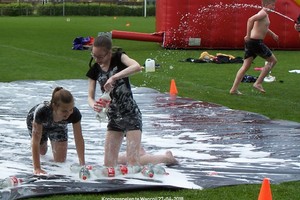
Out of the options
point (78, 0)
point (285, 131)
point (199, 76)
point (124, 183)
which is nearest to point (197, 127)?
point (285, 131)

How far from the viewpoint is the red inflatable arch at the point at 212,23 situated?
817 inches

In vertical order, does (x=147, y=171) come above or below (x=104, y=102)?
below

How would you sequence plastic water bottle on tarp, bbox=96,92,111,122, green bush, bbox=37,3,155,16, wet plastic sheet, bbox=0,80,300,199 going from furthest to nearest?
green bush, bbox=37,3,155,16 < plastic water bottle on tarp, bbox=96,92,111,122 < wet plastic sheet, bbox=0,80,300,199

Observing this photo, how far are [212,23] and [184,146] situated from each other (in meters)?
14.0

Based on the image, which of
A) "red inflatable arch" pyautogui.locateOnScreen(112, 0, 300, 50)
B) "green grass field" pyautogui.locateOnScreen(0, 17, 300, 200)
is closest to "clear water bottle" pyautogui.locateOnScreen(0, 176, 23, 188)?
"green grass field" pyautogui.locateOnScreen(0, 17, 300, 200)

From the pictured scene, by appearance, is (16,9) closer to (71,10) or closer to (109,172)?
(71,10)

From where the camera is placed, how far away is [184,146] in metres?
7.52

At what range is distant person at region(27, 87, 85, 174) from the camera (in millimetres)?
5980

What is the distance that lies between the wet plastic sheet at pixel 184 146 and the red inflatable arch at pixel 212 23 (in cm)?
1010

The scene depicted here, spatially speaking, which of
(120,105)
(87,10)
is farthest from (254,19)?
(87,10)

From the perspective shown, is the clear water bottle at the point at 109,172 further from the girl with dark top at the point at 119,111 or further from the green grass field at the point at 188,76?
the green grass field at the point at 188,76

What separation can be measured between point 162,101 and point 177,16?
10744 millimetres

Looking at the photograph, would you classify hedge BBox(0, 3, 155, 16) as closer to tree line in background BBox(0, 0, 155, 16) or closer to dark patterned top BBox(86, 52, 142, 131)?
tree line in background BBox(0, 0, 155, 16)

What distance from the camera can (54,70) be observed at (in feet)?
50.4
